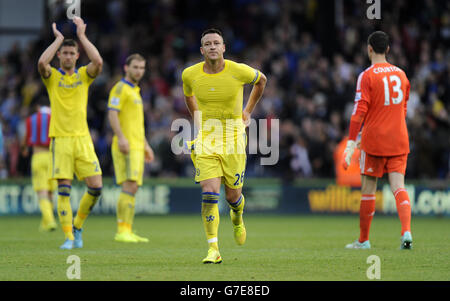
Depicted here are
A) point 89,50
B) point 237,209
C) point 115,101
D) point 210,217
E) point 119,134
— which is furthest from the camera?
point 115,101

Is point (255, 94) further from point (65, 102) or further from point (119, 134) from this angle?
point (119, 134)

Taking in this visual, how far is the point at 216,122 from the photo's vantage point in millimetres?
9320

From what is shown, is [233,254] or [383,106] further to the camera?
[383,106]

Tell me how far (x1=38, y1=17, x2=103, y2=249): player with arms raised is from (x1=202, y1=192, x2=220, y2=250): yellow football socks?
8.40ft

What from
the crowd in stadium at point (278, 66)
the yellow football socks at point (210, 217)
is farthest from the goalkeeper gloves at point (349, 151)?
the crowd in stadium at point (278, 66)

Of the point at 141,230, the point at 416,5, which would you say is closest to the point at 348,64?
the point at 416,5

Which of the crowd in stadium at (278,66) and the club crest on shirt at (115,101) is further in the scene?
the crowd in stadium at (278,66)

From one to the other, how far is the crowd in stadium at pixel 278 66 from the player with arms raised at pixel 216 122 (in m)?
11.3

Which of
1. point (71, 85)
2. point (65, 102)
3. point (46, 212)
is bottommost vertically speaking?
point (46, 212)

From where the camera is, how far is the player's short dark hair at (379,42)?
10.4 m

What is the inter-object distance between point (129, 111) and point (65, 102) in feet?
5.65

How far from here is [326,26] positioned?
24.8 m

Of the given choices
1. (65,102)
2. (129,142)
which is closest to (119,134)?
(129,142)

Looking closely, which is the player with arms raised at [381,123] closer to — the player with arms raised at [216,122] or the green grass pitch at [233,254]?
the green grass pitch at [233,254]
